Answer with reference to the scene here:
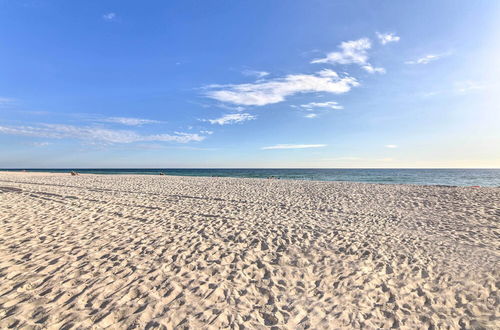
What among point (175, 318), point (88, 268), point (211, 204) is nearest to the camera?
point (175, 318)

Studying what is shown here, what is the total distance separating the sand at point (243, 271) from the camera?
397cm

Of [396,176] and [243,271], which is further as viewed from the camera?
[396,176]

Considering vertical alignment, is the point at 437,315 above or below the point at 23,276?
below

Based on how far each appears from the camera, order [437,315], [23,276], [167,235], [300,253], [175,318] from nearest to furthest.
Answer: [175,318]
[437,315]
[23,276]
[300,253]
[167,235]

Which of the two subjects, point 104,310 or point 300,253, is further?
point 300,253

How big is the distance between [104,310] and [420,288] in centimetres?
610

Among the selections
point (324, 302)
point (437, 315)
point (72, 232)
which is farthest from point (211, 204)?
point (437, 315)

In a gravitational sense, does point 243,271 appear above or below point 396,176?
below

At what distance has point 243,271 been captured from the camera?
5438mm

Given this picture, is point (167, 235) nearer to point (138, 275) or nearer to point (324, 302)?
point (138, 275)

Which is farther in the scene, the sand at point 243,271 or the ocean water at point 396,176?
the ocean water at point 396,176

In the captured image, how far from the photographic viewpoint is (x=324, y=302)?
442cm

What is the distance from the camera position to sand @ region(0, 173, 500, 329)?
3.97m

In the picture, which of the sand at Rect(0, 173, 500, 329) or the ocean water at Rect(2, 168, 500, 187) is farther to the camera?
the ocean water at Rect(2, 168, 500, 187)
